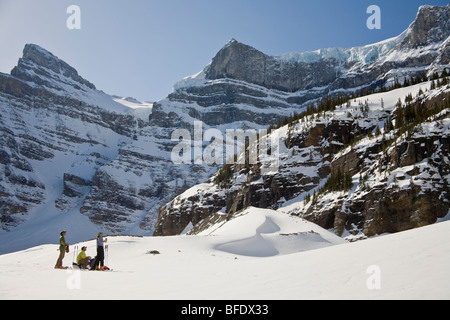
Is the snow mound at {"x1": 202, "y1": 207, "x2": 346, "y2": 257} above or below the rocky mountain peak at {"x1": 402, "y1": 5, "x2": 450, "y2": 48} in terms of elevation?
below

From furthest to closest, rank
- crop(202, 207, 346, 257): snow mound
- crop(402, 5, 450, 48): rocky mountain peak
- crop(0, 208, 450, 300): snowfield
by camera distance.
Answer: crop(402, 5, 450, 48): rocky mountain peak < crop(202, 207, 346, 257): snow mound < crop(0, 208, 450, 300): snowfield

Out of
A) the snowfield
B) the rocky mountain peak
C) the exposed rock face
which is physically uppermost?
the rocky mountain peak

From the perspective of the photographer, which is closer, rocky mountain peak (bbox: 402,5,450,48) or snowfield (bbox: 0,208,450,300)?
snowfield (bbox: 0,208,450,300)

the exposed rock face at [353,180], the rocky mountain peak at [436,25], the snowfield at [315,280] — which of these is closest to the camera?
the snowfield at [315,280]

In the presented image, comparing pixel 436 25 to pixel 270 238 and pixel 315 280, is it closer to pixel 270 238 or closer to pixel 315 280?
pixel 270 238

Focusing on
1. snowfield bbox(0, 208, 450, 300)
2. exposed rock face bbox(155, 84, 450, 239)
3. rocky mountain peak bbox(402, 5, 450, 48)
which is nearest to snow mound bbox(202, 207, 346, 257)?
exposed rock face bbox(155, 84, 450, 239)

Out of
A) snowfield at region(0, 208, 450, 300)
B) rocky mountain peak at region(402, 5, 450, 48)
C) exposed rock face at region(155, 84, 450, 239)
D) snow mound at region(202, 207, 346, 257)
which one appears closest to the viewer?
snowfield at region(0, 208, 450, 300)

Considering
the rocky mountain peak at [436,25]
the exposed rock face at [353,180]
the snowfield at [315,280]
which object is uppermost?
the rocky mountain peak at [436,25]

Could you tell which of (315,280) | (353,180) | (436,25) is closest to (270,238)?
(315,280)

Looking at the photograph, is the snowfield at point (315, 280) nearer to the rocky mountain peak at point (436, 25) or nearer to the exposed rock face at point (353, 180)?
the exposed rock face at point (353, 180)

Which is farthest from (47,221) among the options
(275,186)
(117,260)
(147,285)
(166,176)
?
(147,285)

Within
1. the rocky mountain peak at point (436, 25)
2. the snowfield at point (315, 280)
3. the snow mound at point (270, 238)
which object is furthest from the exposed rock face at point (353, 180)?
the rocky mountain peak at point (436, 25)

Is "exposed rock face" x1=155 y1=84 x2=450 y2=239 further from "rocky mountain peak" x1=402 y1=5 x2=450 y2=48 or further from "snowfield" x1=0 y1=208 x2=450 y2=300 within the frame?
"rocky mountain peak" x1=402 y1=5 x2=450 y2=48
